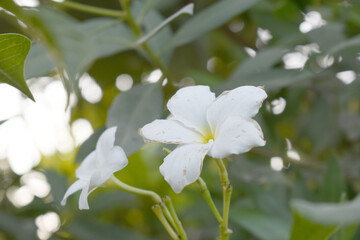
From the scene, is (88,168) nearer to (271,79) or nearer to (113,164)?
(113,164)

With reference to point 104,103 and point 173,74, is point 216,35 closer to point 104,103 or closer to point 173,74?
point 173,74

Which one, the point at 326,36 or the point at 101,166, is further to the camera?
the point at 326,36

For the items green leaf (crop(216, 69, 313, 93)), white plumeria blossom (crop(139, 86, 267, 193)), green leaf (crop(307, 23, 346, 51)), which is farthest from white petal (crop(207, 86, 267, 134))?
green leaf (crop(307, 23, 346, 51))

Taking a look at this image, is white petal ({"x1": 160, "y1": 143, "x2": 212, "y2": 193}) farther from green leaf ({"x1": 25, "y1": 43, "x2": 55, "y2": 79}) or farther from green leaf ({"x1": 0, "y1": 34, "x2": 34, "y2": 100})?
green leaf ({"x1": 25, "y1": 43, "x2": 55, "y2": 79})

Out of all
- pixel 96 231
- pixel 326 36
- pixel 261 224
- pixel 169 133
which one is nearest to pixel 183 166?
pixel 169 133

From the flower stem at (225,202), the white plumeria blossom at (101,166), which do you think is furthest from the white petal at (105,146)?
the flower stem at (225,202)

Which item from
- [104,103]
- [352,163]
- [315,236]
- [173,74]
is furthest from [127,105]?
[104,103]
